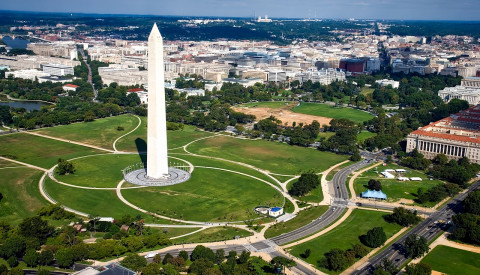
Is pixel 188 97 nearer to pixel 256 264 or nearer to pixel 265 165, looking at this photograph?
pixel 265 165

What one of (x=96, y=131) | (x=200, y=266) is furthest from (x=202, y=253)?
(x=96, y=131)

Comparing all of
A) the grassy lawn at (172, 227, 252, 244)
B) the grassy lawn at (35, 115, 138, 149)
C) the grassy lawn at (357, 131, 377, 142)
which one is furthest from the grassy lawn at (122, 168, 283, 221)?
the grassy lawn at (357, 131, 377, 142)

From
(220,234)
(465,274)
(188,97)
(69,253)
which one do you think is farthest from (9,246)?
(188,97)

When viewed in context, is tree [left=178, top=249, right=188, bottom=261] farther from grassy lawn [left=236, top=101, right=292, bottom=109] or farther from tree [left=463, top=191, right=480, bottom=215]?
grassy lawn [left=236, top=101, right=292, bottom=109]

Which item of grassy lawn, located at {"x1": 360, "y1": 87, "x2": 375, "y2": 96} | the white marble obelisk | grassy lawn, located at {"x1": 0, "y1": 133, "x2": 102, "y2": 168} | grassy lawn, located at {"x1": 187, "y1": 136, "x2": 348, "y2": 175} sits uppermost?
the white marble obelisk

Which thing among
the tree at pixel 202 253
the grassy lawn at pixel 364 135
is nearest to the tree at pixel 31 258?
the tree at pixel 202 253

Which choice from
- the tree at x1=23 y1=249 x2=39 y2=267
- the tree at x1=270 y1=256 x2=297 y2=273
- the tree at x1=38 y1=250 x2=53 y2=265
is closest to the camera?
the tree at x1=270 y1=256 x2=297 y2=273

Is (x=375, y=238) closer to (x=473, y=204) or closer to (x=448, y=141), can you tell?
(x=473, y=204)
